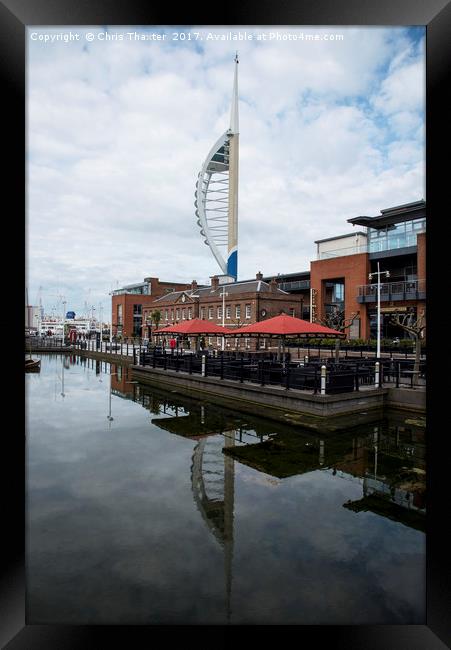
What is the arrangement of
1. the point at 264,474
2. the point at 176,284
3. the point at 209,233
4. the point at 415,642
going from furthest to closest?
the point at 176,284 → the point at 209,233 → the point at 264,474 → the point at 415,642

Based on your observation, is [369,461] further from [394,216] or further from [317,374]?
[394,216]

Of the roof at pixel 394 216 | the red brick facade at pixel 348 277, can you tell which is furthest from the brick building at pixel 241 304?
the roof at pixel 394 216

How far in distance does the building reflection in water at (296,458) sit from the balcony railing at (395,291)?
79.0 feet

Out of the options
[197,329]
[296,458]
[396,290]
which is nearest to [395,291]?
[396,290]

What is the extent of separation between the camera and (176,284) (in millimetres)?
96312

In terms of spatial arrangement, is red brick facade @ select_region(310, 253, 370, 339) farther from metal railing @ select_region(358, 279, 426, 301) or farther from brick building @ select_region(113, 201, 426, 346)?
metal railing @ select_region(358, 279, 426, 301)

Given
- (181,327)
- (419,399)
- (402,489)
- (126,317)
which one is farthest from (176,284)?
(402,489)

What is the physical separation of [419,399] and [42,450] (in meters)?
12.6

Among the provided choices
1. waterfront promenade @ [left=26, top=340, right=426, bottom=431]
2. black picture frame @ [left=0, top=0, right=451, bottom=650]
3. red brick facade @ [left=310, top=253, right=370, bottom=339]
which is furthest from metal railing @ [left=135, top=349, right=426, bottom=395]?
red brick facade @ [left=310, top=253, right=370, bottom=339]

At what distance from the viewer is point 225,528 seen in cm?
573

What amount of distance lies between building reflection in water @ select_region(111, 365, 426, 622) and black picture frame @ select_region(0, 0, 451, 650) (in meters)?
1.95
